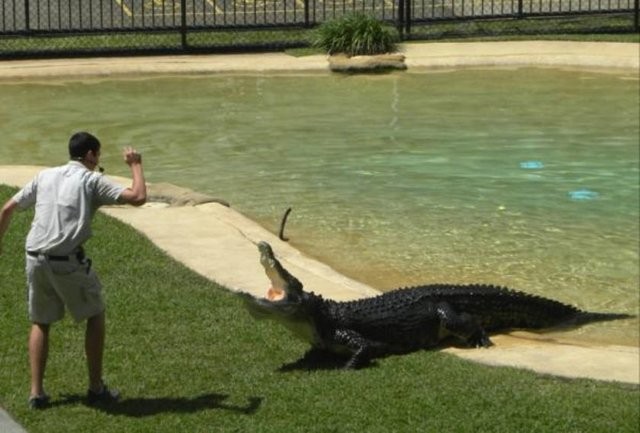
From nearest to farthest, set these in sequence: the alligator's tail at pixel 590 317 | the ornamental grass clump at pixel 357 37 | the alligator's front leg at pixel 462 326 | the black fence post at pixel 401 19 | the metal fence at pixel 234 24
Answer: the alligator's front leg at pixel 462 326, the alligator's tail at pixel 590 317, the ornamental grass clump at pixel 357 37, the metal fence at pixel 234 24, the black fence post at pixel 401 19

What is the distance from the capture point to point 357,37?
2152 cm

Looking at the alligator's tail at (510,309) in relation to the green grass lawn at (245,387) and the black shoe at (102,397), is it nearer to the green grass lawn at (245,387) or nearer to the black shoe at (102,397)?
the green grass lawn at (245,387)

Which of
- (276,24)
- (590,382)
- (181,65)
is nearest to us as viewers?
(590,382)

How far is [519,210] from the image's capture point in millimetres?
14398

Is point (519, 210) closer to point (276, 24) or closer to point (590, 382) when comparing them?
point (590, 382)

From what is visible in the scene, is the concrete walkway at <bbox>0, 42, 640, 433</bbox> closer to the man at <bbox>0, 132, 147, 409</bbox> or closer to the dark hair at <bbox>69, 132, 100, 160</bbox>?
the man at <bbox>0, 132, 147, 409</bbox>

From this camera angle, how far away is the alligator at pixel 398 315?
351 inches

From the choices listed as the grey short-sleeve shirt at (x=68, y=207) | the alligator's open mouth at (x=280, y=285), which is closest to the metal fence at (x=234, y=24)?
the alligator's open mouth at (x=280, y=285)

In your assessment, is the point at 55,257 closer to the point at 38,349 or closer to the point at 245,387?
the point at 38,349

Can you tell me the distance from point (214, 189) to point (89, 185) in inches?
293

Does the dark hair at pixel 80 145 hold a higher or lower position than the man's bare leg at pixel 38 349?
higher

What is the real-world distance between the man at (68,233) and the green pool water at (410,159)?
4.04 m

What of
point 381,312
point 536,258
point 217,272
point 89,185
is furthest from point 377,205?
point 89,185

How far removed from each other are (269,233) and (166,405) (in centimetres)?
458
